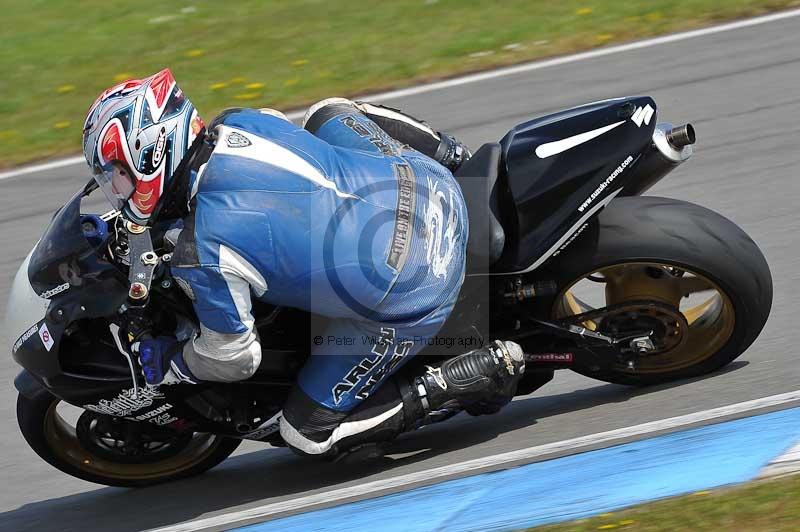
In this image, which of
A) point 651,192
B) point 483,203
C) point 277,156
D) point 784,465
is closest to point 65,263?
point 277,156

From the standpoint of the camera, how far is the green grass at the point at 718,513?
375cm

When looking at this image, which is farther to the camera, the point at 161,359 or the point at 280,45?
the point at 280,45

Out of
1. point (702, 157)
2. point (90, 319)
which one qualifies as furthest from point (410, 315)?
point (702, 157)

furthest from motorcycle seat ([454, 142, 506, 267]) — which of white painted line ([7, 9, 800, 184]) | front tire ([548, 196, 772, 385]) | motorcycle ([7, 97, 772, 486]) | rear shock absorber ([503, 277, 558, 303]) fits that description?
white painted line ([7, 9, 800, 184])

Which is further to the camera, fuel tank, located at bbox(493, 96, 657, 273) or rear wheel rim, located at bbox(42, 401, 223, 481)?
rear wheel rim, located at bbox(42, 401, 223, 481)

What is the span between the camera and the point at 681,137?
15.0ft

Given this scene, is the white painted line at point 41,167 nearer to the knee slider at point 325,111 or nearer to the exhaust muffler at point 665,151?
the knee slider at point 325,111

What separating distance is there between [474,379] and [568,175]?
82 centimetres

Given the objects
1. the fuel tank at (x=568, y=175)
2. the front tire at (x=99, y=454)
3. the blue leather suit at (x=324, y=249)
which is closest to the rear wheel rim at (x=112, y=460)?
the front tire at (x=99, y=454)

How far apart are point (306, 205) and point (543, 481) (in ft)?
4.20

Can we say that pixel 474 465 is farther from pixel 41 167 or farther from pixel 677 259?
pixel 41 167

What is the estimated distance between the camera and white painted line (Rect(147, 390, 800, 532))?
4.59 metres

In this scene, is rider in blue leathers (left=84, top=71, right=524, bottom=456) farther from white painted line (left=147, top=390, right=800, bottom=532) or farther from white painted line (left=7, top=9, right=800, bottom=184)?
white painted line (left=7, top=9, right=800, bottom=184)

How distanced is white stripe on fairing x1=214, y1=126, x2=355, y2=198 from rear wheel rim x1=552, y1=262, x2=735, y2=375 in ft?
3.52
